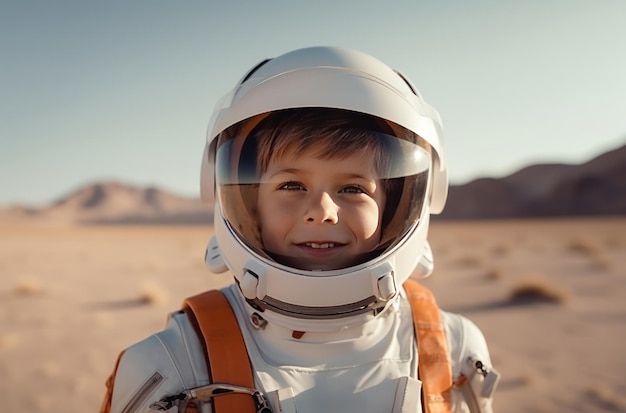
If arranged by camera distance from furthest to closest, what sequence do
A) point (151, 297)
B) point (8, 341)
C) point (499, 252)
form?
point (499, 252) → point (151, 297) → point (8, 341)

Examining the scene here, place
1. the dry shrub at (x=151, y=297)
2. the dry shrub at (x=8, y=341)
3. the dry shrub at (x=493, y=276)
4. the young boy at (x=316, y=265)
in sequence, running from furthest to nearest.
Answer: the dry shrub at (x=493, y=276), the dry shrub at (x=151, y=297), the dry shrub at (x=8, y=341), the young boy at (x=316, y=265)

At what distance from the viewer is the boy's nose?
150 centimetres

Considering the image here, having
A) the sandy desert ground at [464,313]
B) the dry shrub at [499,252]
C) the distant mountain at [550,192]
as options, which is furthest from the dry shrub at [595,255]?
the distant mountain at [550,192]

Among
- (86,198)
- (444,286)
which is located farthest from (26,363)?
(86,198)

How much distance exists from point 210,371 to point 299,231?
452mm

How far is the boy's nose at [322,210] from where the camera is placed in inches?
58.9

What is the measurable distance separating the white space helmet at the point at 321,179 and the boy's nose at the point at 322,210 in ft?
0.06

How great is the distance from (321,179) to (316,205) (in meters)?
0.09

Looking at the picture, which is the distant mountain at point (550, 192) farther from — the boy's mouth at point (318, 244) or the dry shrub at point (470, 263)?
the boy's mouth at point (318, 244)

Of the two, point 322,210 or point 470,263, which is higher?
point 322,210

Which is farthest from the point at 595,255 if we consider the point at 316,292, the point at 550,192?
the point at 550,192

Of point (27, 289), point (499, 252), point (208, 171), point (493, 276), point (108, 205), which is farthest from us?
point (108, 205)

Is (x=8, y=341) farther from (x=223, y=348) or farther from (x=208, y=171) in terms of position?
(x=223, y=348)

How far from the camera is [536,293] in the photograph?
8219 mm
